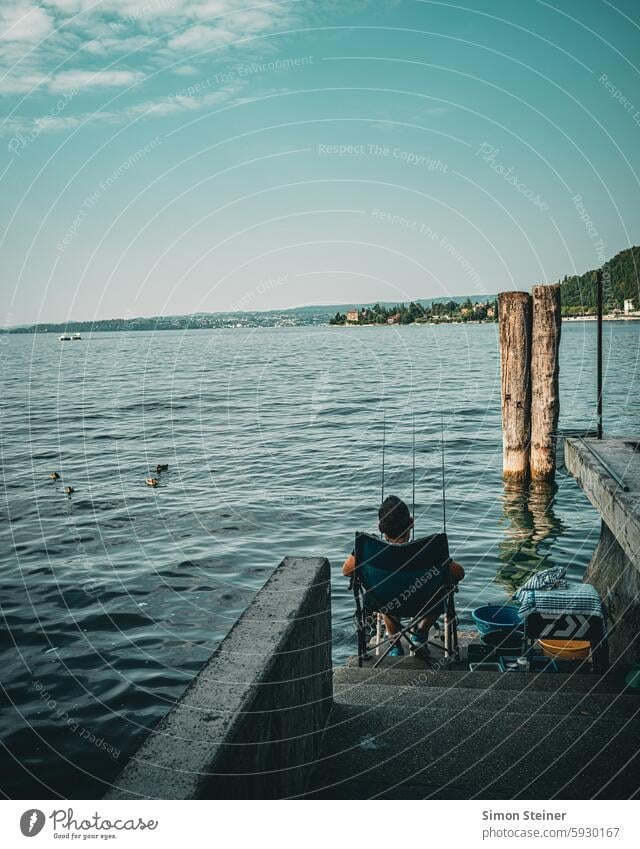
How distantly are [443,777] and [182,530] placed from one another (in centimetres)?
898

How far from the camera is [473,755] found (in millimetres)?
3812

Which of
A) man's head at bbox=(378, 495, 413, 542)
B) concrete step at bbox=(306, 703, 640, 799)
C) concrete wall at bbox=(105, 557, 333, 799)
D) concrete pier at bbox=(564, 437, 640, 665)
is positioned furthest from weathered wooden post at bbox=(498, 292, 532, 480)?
concrete wall at bbox=(105, 557, 333, 799)

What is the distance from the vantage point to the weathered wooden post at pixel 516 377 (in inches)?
509

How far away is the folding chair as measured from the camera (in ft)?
17.9

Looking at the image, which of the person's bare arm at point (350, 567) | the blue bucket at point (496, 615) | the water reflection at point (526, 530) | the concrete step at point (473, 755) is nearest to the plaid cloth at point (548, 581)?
the blue bucket at point (496, 615)

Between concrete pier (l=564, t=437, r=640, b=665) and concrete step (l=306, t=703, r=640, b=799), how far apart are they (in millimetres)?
1228

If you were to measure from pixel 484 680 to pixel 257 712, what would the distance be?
290cm

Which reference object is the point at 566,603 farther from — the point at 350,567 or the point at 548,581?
the point at 350,567

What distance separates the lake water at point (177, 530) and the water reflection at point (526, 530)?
0.05m

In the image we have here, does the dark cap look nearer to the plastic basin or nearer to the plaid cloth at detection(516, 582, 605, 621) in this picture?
the plaid cloth at detection(516, 582, 605, 621)
